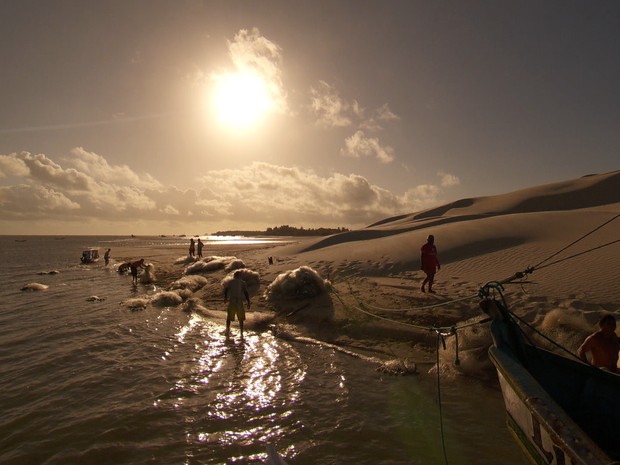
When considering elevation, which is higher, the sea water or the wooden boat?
the wooden boat

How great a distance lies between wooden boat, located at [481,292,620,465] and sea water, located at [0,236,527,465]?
1027mm

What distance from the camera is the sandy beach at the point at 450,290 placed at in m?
8.04

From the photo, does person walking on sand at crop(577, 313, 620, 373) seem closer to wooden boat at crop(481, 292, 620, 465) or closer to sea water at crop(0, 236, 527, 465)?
wooden boat at crop(481, 292, 620, 465)

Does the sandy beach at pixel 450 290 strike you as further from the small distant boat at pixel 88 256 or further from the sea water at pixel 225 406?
the small distant boat at pixel 88 256

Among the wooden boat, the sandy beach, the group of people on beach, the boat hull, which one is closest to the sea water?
the wooden boat

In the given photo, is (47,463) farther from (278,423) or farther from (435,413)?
(435,413)

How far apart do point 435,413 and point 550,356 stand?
220 cm

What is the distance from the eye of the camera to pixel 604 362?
17.4ft

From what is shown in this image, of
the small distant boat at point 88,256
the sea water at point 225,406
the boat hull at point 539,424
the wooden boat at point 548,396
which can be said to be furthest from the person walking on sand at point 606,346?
the small distant boat at point 88,256

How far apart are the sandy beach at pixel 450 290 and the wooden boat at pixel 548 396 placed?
41.6 inches

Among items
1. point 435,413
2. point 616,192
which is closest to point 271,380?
point 435,413

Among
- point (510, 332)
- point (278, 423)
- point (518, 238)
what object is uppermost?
point (518, 238)

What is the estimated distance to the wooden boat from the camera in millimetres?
3070

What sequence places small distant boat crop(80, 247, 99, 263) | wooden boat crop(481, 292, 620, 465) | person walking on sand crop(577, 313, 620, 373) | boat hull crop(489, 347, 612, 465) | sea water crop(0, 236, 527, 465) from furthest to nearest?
A: small distant boat crop(80, 247, 99, 263) → person walking on sand crop(577, 313, 620, 373) → sea water crop(0, 236, 527, 465) → wooden boat crop(481, 292, 620, 465) → boat hull crop(489, 347, 612, 465)
